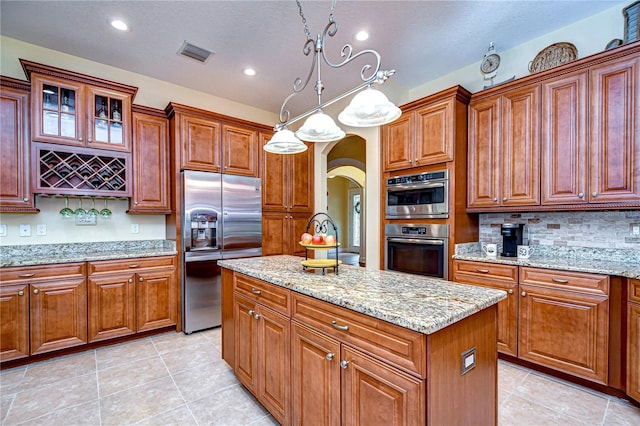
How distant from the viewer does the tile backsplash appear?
2.43 metres

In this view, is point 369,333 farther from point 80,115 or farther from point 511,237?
point 80,115

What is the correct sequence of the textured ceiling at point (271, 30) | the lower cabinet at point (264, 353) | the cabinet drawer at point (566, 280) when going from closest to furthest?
the lower cabinet at point (264, 353)
the cabinet drawer at point (566, 280)
the textured ceiling at point (271, 30)

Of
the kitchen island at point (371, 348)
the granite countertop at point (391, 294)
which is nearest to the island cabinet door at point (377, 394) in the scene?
the kitchen island at point (371, 348)

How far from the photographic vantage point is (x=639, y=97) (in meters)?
2.16

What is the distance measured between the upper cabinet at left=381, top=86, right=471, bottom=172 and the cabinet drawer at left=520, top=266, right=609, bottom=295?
4.08ft

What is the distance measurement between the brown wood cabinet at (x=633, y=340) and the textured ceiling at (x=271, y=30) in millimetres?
2290

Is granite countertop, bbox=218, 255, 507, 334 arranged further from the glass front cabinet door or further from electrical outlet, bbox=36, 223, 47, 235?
electrical outlet, bbox=36, 223, 47, 235

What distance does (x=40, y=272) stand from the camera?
2.63 metres

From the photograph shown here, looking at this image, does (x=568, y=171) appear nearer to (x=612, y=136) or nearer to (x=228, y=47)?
(x=612, y=136)

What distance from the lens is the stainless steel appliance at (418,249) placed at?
302 centimetres

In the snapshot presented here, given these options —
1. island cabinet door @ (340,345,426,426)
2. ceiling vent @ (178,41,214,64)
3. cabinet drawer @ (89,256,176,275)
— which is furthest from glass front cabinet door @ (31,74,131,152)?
island cabinet door @ (340,345,426,426)

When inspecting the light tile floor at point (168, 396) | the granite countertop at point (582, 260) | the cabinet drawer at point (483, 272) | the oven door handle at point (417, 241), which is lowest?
the light tile floor at point (168, 396)

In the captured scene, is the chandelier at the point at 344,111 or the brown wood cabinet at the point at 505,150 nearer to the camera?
the chandelier at the point at 344,111

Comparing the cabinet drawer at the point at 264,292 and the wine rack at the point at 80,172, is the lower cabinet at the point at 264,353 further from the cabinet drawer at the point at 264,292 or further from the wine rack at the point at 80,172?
the wine rack at the point at 80,172
